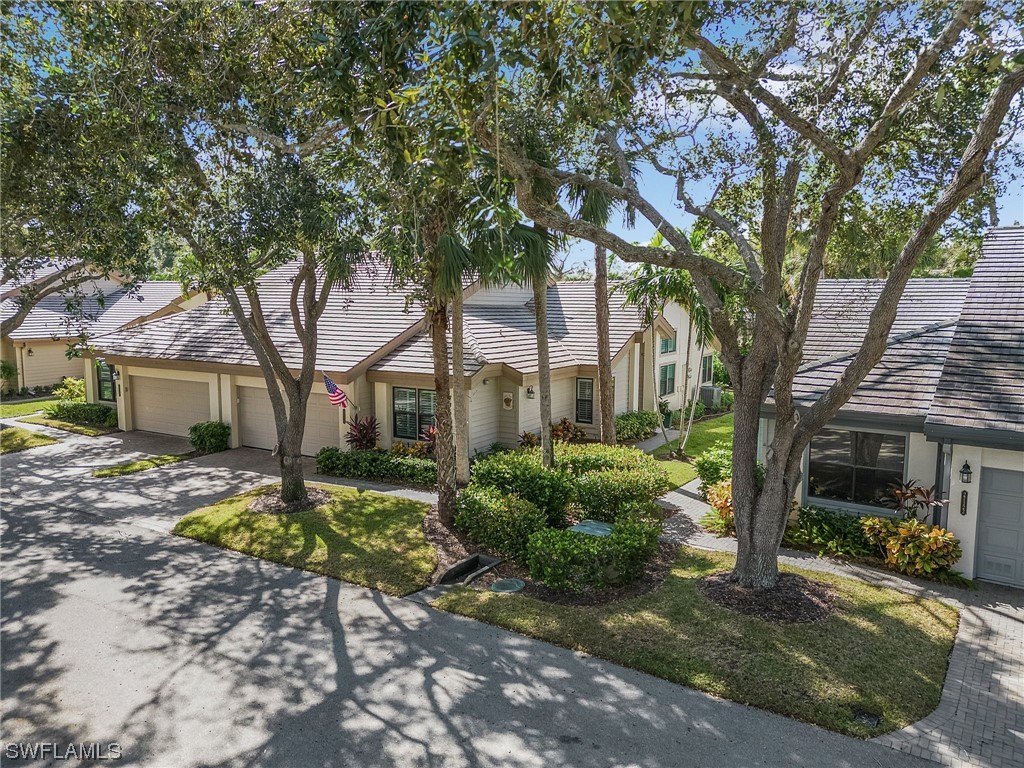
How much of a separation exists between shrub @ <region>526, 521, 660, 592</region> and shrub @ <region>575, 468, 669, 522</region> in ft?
7.97

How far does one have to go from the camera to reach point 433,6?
6539 mm

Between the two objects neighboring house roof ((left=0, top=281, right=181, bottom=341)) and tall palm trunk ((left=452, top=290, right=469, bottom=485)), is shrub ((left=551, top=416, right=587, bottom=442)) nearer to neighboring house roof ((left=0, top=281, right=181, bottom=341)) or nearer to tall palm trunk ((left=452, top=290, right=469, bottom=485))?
tall palm trunk ((left=452, top=290, right=469, bottom=485))

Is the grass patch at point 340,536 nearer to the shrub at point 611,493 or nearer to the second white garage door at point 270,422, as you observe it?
the shrub at point 611,493

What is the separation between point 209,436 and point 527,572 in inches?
497

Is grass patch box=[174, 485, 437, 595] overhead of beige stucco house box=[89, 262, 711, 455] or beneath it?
beneath

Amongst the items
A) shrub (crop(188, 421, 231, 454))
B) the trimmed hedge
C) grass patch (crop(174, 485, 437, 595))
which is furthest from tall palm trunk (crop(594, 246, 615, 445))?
shrub (crop(188, 421, 231, 454))

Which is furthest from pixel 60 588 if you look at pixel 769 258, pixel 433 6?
pixel 769 258

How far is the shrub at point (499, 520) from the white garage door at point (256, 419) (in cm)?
959

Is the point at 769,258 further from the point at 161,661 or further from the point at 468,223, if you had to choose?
the point at 161,661

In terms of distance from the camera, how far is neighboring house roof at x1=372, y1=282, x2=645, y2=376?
17.6 meters

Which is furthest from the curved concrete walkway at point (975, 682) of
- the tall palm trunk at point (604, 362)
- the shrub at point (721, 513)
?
the tall palm trunk at point (604, 362)

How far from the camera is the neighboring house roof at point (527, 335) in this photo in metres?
17.6

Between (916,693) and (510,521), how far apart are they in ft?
20.1

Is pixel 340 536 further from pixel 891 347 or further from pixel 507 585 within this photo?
pixel 891 347
